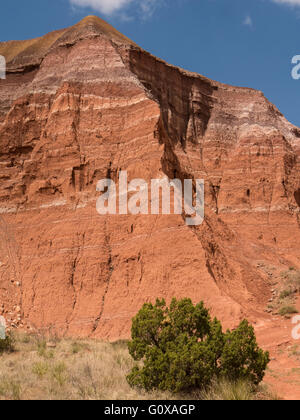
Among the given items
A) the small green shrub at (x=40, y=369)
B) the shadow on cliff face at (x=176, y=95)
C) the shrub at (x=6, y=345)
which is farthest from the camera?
the shadow on cliff face at (x=176, y=95)

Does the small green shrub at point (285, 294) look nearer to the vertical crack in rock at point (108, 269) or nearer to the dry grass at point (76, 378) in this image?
the vertical crack in rock at point (108, 269)

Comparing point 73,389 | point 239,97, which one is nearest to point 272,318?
point 73,389

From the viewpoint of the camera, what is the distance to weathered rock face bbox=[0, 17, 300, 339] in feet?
63.9

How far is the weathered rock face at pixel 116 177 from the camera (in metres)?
19.5

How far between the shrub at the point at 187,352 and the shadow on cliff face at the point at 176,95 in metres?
22.6

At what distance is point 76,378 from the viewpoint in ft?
33.8

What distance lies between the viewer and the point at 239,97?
3850 cm

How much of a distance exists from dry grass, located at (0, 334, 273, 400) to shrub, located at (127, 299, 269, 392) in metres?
0.29

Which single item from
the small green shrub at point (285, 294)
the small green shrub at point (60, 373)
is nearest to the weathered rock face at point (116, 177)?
the small green shrub at point (285, 294)

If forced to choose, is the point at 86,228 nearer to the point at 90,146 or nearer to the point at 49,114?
the point at 90,146

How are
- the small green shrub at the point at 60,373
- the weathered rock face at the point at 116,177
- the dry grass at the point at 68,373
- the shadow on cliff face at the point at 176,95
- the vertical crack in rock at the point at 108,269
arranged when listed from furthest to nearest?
the shadow on cliff face at the point at 176,95
the weathered rock face at the point at 116,177
the vertical crack in rock at the point at 108,269
the small green shrub at the point at 60,373
the dry grass at the point at 68,373

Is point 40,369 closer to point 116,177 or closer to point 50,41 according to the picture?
point 116,177

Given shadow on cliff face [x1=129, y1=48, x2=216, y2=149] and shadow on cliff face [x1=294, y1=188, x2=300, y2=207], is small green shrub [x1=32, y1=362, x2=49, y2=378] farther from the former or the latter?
shadow on cliff face [x1=294, y1=188, x2=300, y2=207]

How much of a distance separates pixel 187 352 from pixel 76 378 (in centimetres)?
281
